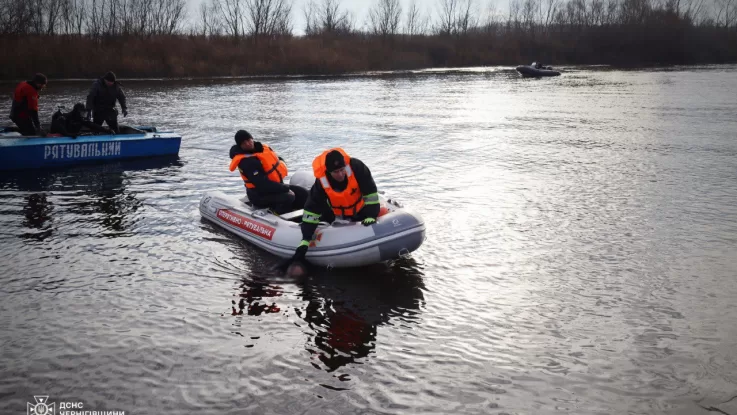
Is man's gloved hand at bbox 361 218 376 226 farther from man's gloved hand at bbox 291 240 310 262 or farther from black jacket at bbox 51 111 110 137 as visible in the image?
black jacket at bbox 51 111 110 137

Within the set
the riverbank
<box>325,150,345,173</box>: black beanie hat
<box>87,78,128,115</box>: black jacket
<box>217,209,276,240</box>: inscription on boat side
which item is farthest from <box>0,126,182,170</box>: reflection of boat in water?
the riverbank

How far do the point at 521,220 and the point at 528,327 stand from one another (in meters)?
3.68

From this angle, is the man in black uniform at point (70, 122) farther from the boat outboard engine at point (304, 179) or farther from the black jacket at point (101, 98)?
the boat outboard engine at point (304, 179)

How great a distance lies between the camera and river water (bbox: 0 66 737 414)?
4902 millimetres

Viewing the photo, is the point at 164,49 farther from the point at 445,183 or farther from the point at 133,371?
the point at 133,371

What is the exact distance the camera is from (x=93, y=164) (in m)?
13.4

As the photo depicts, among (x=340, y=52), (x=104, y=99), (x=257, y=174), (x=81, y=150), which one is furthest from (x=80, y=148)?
(x=340, y=52)

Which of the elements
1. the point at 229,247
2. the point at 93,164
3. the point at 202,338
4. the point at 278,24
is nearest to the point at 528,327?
the point at 202,338

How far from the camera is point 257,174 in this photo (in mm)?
8250

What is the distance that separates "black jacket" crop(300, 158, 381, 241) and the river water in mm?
593

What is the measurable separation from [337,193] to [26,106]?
8878 mm

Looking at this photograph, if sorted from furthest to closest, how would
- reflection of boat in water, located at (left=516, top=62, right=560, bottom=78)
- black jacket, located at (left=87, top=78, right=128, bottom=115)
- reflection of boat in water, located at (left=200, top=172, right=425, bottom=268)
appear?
reflection of boat in water, located at (left=516, top=62, right=560, bottom=78), black jacket, located at (left=87, top=78, right=128, bottom=115), reflection of boat in water, located at (left=200, top=172, right=425, bottom=268)

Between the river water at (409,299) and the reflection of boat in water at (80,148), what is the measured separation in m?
0.35

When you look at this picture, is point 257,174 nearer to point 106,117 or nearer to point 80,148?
point 80,148
